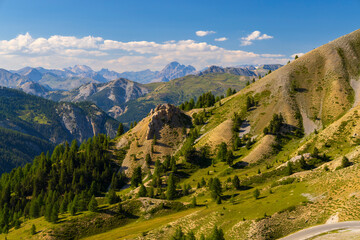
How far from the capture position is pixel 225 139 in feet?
485

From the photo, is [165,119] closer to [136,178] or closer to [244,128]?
[136,178]

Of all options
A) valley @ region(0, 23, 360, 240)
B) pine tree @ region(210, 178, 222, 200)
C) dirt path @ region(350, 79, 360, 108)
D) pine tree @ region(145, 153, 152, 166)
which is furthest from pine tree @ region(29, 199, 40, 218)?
dirt path @ region(350, 79, 360, 108)

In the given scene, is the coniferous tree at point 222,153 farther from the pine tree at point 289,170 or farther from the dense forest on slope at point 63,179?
the dense forest on slope at point 63,179

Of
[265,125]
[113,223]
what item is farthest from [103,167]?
[265,125]

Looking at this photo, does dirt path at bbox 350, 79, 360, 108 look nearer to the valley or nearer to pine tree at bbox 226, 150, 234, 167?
the valley

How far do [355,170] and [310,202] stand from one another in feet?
62.9

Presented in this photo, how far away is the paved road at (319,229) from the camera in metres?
47.6

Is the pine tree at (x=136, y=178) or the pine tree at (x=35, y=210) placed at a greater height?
the pine tree at (x=136, y=178)

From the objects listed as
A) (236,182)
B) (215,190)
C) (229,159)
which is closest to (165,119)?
(229,159)

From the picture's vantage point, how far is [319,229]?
50062mm

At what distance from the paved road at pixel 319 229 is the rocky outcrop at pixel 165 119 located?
13362 centimetres

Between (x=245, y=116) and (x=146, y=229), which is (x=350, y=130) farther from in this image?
(x=146, y=229)

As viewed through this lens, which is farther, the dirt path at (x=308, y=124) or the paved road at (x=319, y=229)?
the dirt path at (x=308, y=124)

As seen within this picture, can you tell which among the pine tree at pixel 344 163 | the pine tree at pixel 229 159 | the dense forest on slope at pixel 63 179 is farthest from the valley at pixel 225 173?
the dense forest on slope at pixel 63 179
